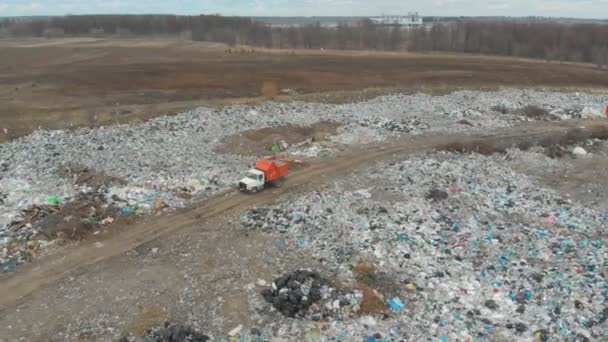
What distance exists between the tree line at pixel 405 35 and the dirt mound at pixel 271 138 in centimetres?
5328

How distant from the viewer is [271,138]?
69.5 ft

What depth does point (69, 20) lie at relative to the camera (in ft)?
401

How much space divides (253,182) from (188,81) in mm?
23175

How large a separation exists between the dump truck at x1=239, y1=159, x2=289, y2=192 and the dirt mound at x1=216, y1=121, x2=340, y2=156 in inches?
153

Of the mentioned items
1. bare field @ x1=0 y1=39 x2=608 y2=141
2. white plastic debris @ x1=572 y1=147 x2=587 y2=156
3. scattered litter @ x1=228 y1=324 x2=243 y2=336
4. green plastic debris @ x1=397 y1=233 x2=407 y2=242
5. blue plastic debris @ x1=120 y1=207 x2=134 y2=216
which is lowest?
scattered litter @ x1=228 y1=324 x2=243 y2=336

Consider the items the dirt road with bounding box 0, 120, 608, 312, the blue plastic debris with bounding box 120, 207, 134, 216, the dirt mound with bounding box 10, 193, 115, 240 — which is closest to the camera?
the dirt road with bounding box 0, 120, 608, 312

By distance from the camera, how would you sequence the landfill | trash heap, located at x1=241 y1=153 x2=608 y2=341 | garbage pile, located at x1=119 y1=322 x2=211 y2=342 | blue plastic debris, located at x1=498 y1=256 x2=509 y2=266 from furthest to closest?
1. the landfill
2. blue plastic debris, located at x1=498 y1=256 x2=509 y2=266
3. trash heap, located at x1=241 y1=153 x2=608 y2=341
4. garbage pile, located at x1=119 y1=322 x2=211 y2=342

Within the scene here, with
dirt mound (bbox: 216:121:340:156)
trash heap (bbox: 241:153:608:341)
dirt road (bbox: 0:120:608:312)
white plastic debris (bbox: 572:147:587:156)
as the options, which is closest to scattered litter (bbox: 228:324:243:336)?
trash heap (bbox: 241:153:608:341)

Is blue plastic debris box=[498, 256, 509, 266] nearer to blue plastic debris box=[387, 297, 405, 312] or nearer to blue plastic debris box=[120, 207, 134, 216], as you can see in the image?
blue plastic debris box=[387, 297, 405, 312]

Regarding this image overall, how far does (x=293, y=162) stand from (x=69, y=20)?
414 feet

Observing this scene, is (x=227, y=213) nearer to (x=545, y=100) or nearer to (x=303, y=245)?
(x=303, y=245)

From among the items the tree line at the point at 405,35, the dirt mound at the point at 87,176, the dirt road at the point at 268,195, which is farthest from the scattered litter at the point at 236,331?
the tree line at the point at 405,35

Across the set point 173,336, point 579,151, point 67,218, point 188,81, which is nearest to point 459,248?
point 173,336

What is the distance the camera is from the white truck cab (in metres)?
15.0
